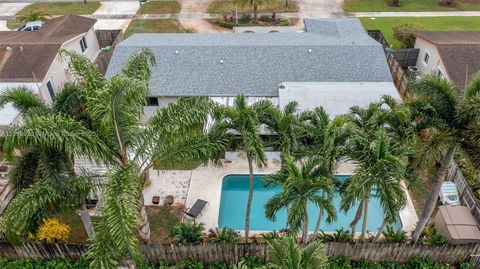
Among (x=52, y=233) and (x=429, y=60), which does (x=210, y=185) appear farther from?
(x=429, y=60)

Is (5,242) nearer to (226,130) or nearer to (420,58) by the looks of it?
(226,130)

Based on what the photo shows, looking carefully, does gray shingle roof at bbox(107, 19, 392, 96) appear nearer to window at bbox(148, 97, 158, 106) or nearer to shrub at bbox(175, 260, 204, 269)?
window at bbox(148, 97, 158, 106)

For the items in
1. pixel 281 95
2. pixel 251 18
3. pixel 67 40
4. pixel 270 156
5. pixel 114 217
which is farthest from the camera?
pixel 251 18

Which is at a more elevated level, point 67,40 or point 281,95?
point 67,40

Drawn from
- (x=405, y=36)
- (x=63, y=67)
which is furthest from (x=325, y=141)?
(x=405, y=36)

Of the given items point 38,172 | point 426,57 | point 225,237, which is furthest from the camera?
point 426,57

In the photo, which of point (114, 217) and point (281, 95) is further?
point (281, 95)

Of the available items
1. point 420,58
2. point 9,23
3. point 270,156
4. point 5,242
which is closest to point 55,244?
point 5,242
